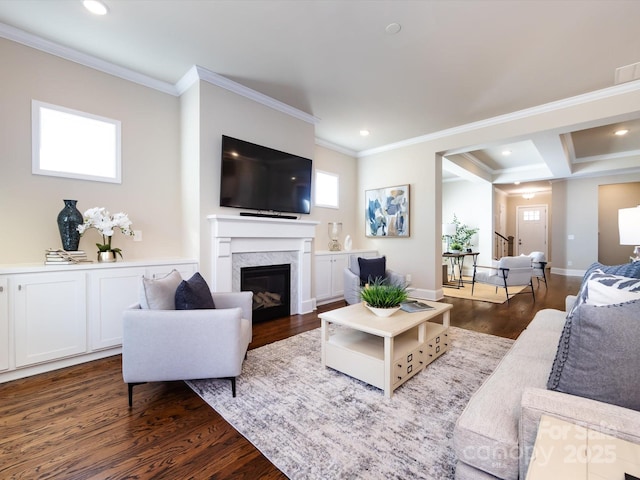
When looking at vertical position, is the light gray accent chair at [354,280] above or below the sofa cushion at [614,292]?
below

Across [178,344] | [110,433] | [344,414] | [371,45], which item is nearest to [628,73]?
[371,45]

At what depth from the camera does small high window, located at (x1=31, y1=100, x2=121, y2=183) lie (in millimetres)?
2703

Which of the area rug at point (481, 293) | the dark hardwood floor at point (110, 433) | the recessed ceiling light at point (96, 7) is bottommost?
the dark hardwood floor at point (110, 433)

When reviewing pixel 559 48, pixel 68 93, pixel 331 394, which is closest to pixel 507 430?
pixel 331 394

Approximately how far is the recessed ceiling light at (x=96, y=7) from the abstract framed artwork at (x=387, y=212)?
14.6 feet

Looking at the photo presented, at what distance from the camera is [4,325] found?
2211 mm

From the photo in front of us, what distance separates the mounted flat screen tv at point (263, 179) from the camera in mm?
3428

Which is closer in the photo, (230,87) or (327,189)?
(230,87)

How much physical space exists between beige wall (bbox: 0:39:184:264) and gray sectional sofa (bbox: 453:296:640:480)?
3.37 m

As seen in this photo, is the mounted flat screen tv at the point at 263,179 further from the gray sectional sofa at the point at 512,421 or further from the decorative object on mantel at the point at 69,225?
the gray sectional sofa at the point at 512,421

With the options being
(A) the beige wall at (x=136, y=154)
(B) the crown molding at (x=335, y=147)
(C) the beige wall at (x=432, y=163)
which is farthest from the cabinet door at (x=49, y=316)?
(C) the beige wall at (x=432, y=163)

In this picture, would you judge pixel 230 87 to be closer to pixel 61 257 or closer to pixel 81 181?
pixel 81 181

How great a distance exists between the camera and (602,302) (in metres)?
1.22

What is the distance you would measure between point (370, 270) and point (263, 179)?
208cm
